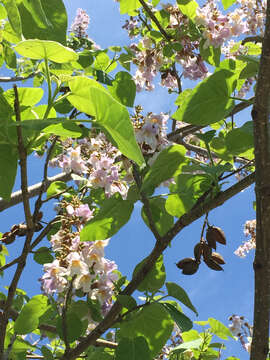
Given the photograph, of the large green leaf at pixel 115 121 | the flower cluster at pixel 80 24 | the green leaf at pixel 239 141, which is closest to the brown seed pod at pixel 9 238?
the green leaf at pixel 239 141

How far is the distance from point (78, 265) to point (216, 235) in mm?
435

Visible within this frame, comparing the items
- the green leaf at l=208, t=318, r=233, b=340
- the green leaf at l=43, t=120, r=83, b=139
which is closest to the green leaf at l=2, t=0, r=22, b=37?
the green leaf at l=43, t=120, r=83, b=139

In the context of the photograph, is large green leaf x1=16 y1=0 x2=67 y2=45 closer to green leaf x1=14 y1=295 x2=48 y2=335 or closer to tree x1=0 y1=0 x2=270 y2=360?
tree x1=0 y1=0 x2=270 y2=360

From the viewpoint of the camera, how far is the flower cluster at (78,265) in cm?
133

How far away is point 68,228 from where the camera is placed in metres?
1.43

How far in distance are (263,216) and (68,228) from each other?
0.83m

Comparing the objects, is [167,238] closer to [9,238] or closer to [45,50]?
[45,50]

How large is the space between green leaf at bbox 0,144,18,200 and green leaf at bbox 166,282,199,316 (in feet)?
2.00

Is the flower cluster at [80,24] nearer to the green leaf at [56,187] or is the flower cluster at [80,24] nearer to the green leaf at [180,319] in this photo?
the green leaf at [56,187]

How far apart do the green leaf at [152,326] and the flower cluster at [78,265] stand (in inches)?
8.7

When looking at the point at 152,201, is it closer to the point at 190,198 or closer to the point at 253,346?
the point at 190,198

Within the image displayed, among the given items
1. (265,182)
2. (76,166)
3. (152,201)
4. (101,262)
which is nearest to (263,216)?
(265,182)

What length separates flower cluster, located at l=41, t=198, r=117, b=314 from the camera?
1329 mm

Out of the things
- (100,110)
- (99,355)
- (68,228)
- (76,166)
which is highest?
(76,166)
